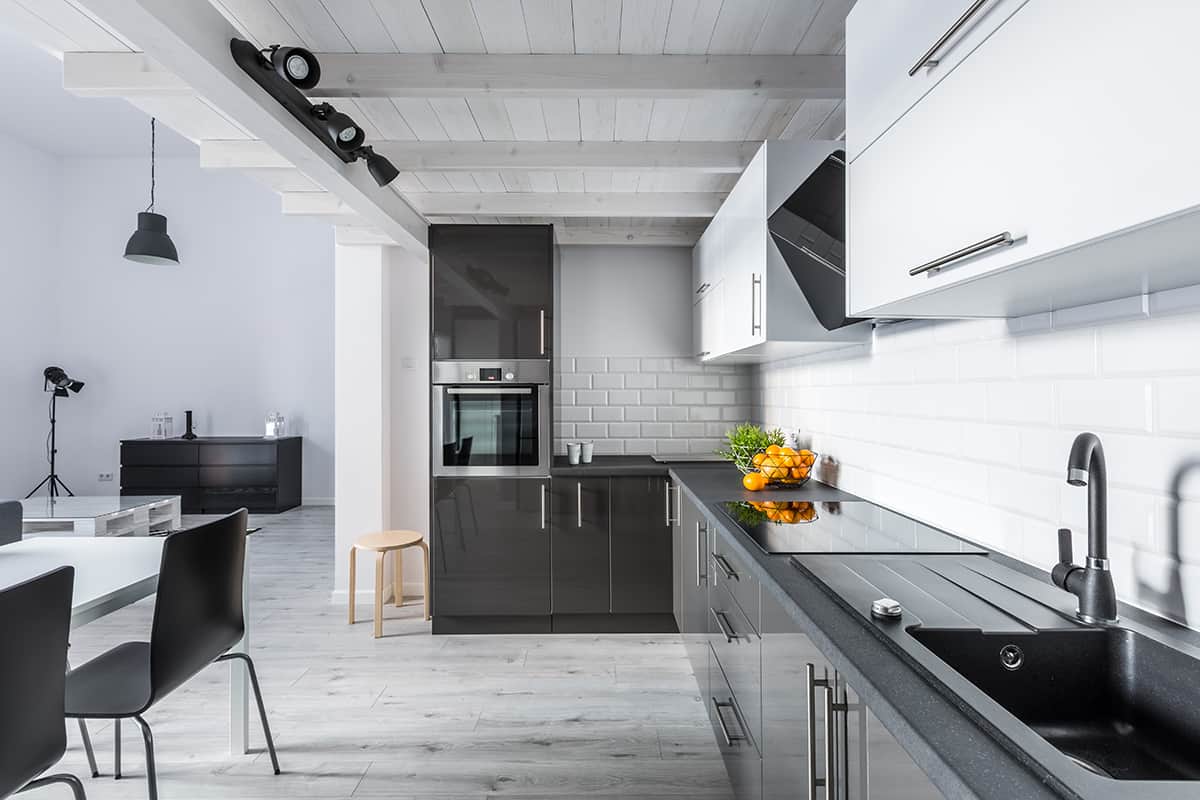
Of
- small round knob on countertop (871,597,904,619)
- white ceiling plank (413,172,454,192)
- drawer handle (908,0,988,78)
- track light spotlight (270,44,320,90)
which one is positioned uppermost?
white ceiling plank (413,172,454,192)

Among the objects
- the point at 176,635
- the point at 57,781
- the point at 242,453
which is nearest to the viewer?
the point at 57,781

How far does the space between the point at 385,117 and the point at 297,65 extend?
881 millimetres

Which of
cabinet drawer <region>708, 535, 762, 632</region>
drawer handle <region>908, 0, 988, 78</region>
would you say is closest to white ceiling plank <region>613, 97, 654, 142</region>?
drawer handle <region>908, 0, 988, 78</region>

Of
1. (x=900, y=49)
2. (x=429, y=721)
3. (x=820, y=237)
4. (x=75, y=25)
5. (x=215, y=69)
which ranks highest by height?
(x=75, y=25)

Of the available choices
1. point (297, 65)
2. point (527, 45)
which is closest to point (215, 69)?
point (297, 65)

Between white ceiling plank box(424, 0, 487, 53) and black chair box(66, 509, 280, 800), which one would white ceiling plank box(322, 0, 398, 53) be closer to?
white ceiling plank box(424, 0, 487, 53)

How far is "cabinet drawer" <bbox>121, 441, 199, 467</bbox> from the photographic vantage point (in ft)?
23.3

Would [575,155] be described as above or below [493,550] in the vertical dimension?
above

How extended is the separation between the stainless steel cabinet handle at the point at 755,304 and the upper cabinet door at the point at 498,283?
150cm

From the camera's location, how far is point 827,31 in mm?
2020

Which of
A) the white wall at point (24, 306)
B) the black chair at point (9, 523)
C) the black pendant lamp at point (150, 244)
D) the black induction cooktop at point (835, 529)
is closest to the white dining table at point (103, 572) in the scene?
the black chair at point (9, 523)

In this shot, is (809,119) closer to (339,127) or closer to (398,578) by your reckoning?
(339,127)

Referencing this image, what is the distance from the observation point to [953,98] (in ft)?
3.59

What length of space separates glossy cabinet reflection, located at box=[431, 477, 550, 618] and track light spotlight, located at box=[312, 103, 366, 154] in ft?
6.80
